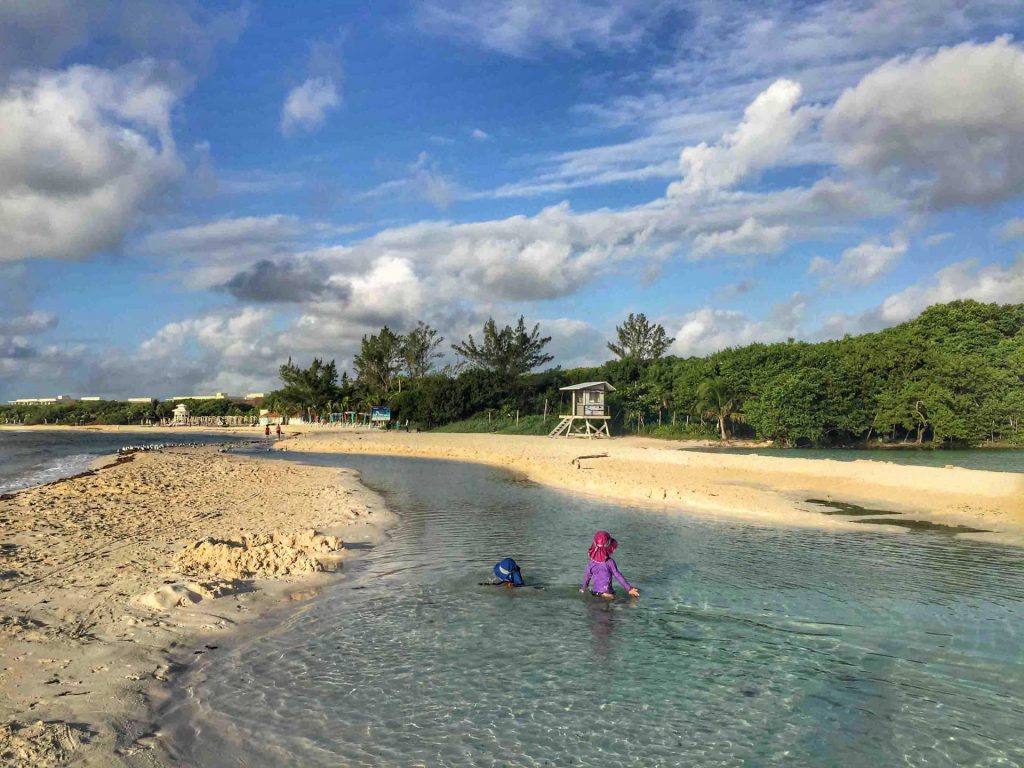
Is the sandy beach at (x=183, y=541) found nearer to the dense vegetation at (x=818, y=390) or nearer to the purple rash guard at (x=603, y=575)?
the purple rash guard at (x=603, y=575)

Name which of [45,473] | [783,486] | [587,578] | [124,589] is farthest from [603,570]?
[45,473]

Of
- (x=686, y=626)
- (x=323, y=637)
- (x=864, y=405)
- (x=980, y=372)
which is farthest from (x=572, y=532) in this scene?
(x=980, y=372)

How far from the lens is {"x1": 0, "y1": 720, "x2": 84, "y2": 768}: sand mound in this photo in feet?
16.7

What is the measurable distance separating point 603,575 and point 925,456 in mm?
36309

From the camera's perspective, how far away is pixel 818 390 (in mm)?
45469

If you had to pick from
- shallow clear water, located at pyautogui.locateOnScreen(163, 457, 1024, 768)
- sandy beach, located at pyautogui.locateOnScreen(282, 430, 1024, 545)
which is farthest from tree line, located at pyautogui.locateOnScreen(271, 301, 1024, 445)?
shallow clear water, located at pyautogui.locateOnScreen(163, 457, 1024, 768)

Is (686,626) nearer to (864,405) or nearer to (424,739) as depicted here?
(424,739)

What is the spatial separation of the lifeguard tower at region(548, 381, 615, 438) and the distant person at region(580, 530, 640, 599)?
43.3 metres

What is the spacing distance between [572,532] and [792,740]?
10.8 m

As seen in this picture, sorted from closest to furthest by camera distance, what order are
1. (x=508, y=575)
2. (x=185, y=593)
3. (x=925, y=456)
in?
(x=185, y=593)
(x=508, y=575)
(x=925, y=456)

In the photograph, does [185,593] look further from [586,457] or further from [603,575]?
[586,457]

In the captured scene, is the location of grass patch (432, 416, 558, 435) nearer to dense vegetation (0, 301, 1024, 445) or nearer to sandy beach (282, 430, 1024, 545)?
dense vegetation (0, 301, 1024, 445)

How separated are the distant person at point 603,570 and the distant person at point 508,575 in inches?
47.0

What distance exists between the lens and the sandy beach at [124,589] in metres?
5.88
